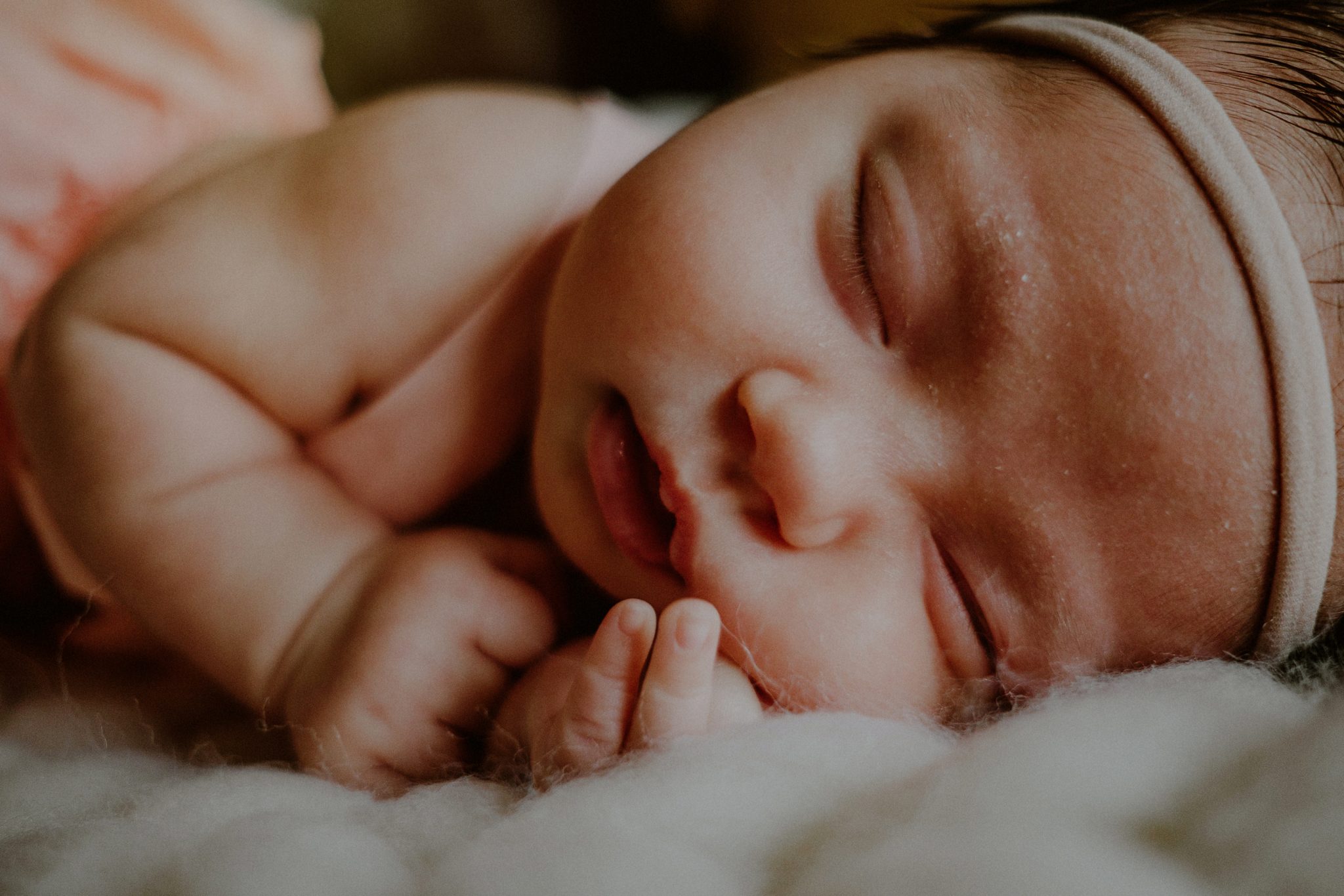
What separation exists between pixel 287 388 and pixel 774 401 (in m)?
0.55

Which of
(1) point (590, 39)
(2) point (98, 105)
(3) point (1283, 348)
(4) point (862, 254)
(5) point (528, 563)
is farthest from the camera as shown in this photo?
(1) point (590, 39)

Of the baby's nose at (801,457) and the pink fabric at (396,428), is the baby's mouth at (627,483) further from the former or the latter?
the pink fabric at (396,428)

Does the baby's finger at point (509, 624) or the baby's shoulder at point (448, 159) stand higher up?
the baby's shoulder at point (448, 159)

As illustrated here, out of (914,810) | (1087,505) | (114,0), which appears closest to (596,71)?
(114,0)

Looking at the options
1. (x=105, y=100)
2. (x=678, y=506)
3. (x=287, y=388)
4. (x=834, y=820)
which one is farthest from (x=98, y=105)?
(x=834, y=820)

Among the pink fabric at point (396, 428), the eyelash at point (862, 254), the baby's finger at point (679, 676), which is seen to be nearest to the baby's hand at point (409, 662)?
the pink fabric at point (396, 428)

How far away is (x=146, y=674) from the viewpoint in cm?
95

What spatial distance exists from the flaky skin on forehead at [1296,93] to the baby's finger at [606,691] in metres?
0.47

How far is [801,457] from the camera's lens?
2.00ft

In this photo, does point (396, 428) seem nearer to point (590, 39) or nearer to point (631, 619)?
point (631, 619)

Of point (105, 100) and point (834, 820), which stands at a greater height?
point (105, 100)

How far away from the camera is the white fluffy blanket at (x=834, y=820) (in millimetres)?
387

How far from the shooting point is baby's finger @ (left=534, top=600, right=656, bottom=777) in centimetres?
55

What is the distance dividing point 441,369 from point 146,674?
1.48ft
